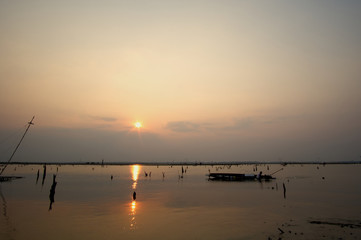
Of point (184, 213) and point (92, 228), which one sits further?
point (184, 213)

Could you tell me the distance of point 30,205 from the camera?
43.6m

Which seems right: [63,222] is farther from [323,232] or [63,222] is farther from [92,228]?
[323,232]

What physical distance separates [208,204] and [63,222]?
67.7 feet

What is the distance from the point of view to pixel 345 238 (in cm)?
2472

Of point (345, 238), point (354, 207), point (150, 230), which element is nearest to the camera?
point (345, 238)

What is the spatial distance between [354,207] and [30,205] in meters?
45.2

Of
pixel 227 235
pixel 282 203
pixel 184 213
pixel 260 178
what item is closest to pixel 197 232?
pixel 227 235

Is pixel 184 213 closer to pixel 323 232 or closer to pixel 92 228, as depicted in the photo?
pixel 92 228

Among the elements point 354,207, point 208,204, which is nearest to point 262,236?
point 208,204

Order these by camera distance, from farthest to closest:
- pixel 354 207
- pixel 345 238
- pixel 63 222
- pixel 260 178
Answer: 1. pixel 260 178
2. pixel 354 207
3. pixel 63 222
4. pixel 345 238

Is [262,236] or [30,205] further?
[30,205]

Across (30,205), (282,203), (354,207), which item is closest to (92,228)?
(30,205)

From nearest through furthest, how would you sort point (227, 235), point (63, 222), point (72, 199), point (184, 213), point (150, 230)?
point (227, 235)
point (150, 230)
point (63, 222)
point (184, 213)
point (72, 199)

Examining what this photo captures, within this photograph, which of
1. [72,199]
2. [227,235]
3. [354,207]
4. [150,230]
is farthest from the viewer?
[72,199]
